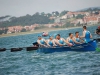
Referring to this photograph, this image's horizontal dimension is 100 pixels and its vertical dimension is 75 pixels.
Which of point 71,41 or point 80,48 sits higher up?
point 71,41

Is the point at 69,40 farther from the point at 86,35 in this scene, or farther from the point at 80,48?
the point at 86,35

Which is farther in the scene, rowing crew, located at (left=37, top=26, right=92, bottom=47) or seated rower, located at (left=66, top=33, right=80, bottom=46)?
seated rower, located at (left=66, top=33, right=80, bottom=46)

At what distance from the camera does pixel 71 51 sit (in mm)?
23516

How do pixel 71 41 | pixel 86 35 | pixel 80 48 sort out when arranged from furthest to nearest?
pixel 71 41
pixel 80 48
pixel 86 35

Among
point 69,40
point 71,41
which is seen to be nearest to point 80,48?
point 71,41

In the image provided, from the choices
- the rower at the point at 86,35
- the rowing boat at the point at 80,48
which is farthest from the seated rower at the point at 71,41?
the rower at the point at 86,35

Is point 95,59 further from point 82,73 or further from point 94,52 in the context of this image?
point 82,73

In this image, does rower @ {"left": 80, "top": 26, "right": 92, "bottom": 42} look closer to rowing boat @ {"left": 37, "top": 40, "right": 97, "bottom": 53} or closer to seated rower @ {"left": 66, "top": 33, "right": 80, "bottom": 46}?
rowing boat @ {"left": 37, "top": 40, "right": 97, "bottom": 53}

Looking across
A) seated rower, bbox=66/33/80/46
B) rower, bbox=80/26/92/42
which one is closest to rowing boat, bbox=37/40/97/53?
seated rower, bbox=66/33/80/46

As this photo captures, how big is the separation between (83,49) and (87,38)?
4.45 ft

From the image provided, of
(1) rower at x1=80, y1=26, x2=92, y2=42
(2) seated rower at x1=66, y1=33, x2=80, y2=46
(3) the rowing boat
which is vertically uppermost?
(1) rower at x1=80, y1=26, x2=92, y2=42

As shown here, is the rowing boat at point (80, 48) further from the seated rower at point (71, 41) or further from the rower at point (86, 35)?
the rower at point (86, 35)

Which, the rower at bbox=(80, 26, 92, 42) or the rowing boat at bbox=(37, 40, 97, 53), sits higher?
the rower at bbox=(80, 26, 92, 42)

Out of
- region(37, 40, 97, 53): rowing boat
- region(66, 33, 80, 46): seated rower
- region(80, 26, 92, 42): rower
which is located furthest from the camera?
region(66, 33, 80, 46): seated rower
